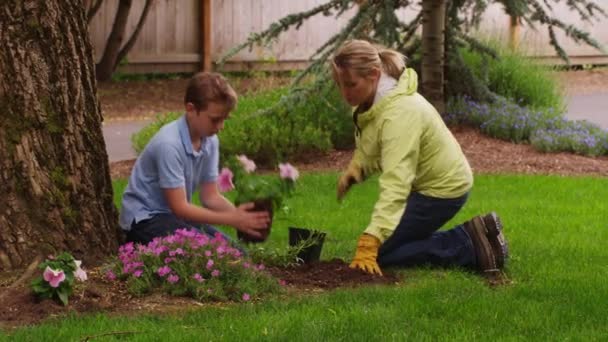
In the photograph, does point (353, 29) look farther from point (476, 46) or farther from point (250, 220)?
point (250, 220)

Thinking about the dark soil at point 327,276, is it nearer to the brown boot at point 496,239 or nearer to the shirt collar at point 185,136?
the brown boot at point 496,239

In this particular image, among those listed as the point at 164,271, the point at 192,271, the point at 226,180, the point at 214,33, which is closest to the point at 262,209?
the point at 226,180

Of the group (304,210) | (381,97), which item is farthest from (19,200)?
(304,210)

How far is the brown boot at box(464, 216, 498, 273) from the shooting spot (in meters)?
5.85

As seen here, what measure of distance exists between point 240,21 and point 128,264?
54.7 feet

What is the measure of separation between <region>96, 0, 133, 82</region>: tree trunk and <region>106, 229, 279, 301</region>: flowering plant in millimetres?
13957

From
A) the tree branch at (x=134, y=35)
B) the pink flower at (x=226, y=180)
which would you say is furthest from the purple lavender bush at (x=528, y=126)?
the tree branch at (x=134, y=35)

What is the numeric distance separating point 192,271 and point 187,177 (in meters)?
0.97

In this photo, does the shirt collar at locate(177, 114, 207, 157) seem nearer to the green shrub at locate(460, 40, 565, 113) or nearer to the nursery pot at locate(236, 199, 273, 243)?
the nursery pot at locate(236, 199, 273, 243)

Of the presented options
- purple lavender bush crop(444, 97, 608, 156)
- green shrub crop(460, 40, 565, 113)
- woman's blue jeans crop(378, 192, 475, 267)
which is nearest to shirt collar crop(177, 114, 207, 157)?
woman's blue jeans crop(378, 192, 475, 267)

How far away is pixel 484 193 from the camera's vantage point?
8.94 metres

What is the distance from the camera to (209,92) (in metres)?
5.60

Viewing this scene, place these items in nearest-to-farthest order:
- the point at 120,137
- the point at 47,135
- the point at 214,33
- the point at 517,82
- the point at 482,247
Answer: the point at 47,135
the point at 482,247
the point at 517,82
the point at 120,137
the point at 214,33

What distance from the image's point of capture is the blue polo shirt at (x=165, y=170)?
5.70m
